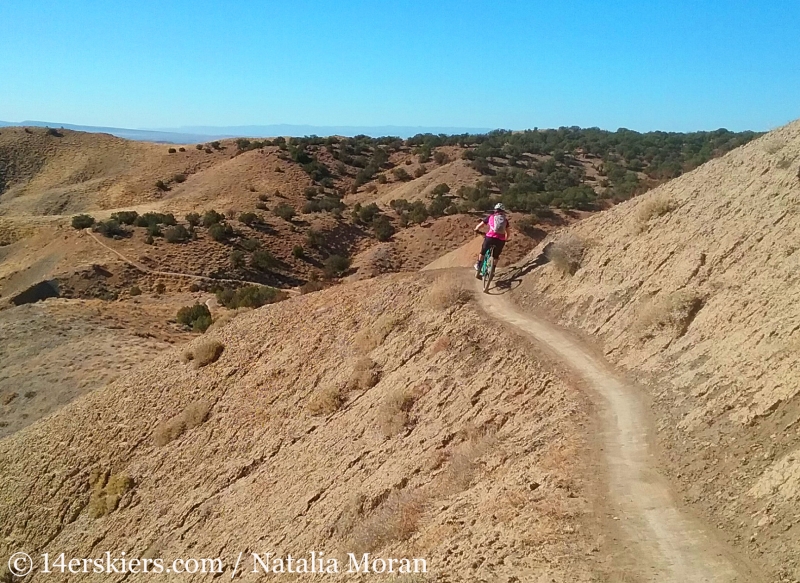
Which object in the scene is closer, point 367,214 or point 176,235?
point 176,235

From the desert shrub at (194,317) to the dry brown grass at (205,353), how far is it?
8.93 metres

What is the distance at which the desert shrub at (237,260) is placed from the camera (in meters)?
38.4

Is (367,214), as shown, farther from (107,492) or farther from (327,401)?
(327,401)

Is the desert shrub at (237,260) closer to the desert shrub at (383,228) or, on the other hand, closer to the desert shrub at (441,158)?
the desert shrub at (383,228)

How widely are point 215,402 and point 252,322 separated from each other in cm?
259

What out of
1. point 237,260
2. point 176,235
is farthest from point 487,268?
point 176,235

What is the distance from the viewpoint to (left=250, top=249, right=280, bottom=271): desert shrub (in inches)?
1538

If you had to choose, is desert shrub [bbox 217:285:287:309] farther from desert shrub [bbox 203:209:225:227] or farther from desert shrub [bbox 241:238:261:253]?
desert shrub [bbox 203:209:225:227]

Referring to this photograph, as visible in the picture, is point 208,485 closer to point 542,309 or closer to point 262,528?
point 262,528

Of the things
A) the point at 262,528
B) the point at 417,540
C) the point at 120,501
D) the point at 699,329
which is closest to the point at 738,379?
the point at 699,329

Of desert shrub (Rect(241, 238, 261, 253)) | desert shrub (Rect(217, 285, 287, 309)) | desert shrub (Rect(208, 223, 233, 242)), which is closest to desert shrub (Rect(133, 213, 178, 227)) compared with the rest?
desert shrub (Rect(208, 223, 233, 242))

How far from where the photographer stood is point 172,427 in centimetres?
1409

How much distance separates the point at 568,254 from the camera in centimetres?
1341

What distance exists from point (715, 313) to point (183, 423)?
10999 mm
